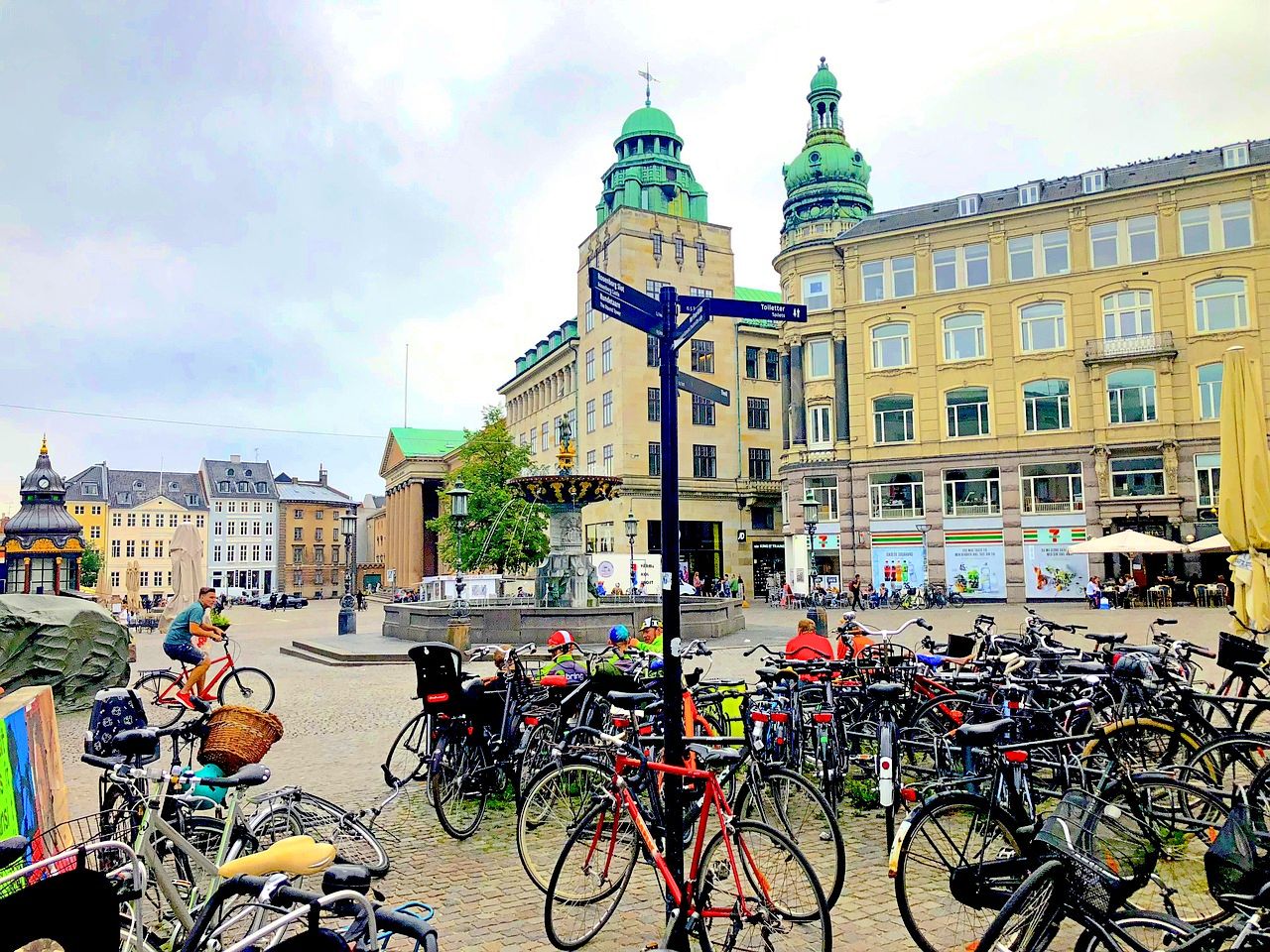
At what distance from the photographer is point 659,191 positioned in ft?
203

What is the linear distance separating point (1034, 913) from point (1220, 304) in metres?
41.7

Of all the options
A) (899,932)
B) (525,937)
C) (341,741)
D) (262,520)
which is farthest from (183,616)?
(262,520)

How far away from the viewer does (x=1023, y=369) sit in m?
40.6

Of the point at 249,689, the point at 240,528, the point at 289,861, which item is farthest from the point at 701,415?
the point at 240,528

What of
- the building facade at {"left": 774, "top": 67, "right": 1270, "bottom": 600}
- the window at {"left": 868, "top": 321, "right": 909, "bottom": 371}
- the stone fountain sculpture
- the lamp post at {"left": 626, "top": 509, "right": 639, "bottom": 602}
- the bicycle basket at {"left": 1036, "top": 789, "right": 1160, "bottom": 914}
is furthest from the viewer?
the window at {"left": 868, "top": 321, "right": 909, "bottom": 371}

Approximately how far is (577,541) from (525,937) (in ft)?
72.4

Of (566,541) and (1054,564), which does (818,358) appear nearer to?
(1054,564)

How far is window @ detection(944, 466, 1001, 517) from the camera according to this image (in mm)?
40406

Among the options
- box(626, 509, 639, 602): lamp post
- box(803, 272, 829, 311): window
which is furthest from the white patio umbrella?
box(803, 272, 829, 311): window

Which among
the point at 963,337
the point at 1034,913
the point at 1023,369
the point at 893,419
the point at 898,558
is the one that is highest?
the point at 963,337

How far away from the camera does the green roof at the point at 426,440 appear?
103 m

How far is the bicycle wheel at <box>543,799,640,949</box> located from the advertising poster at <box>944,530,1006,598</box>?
37.4 meters

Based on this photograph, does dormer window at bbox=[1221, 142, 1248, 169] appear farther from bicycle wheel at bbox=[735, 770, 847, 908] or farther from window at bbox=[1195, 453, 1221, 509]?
bicycle wheel at bbox=[735, 770, 847, 908]

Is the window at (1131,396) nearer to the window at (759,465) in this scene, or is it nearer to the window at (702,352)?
the window at (702,352)
